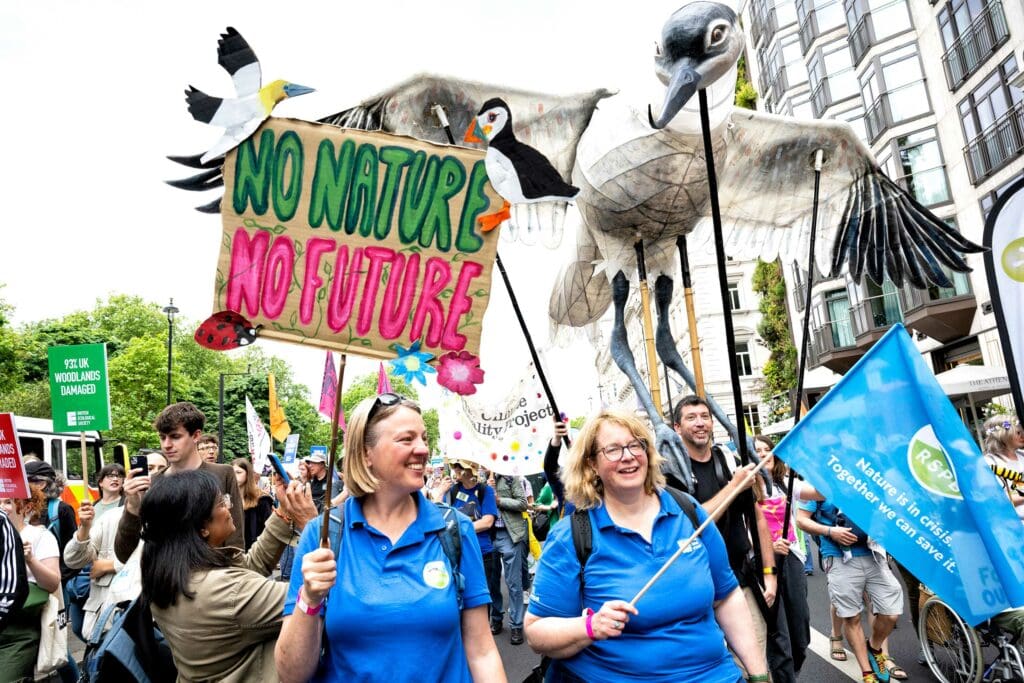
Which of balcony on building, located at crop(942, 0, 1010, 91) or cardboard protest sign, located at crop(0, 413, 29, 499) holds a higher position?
balcony on building, located at crop(942, 0, 1010, 91)

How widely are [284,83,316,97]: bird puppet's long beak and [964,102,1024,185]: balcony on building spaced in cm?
2015

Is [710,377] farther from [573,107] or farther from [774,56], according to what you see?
[573,107]

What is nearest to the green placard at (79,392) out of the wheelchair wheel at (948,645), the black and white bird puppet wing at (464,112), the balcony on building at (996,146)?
the black and white bird puppet wing at (464,112)

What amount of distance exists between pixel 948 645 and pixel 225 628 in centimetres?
462

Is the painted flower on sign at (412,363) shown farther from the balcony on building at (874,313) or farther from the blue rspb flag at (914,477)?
the balcony on building at (874,313)

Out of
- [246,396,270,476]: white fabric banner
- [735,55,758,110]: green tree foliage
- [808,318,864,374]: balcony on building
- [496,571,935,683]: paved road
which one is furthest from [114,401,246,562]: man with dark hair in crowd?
[735,55,758,110]: green tree foliage

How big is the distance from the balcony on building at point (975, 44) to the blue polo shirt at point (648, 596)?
20.5 metres

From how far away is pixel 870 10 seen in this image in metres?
23.8

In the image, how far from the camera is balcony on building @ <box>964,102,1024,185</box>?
18.3 m

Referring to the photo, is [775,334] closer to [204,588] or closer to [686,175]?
[686,175]

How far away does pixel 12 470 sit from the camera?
4.95 metres

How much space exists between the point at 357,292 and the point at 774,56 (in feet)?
107

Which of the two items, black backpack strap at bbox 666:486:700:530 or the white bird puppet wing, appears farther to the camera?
black backpack strap at bbox 666:486:700:530

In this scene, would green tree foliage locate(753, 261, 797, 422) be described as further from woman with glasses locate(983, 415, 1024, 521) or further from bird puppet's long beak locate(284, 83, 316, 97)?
bird puppet's long beak locate(284, 83, 316, 97)
